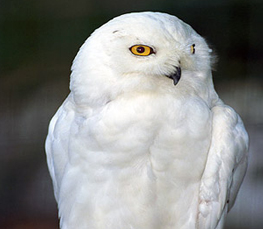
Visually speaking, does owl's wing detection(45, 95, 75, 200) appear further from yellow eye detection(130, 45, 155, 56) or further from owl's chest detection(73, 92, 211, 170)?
yellow eye detection(130, 45, 155, 56)

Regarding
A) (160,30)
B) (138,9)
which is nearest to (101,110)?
(160,30)

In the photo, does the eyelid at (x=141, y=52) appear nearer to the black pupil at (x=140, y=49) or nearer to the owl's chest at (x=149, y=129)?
the black pupil at (x=140, y=49)

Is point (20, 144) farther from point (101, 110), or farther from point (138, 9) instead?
point (101, 110)

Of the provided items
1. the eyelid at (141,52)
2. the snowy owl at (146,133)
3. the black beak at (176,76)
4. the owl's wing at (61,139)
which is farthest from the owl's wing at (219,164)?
the owl's wing at (61,139)

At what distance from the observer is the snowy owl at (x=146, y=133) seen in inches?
69.6

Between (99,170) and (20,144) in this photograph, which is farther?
(20,144)

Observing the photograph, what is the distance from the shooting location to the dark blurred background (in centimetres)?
315

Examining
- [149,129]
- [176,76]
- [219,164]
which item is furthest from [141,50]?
[219,164]

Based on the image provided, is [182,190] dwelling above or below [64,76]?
above

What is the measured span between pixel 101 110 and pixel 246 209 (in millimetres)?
1681

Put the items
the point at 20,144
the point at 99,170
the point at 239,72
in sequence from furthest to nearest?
the point at 20,144 → the point at 239,72 → the point at 99,170

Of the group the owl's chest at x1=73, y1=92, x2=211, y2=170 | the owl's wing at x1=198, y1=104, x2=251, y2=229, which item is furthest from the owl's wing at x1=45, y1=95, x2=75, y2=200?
the owl's wing at x1=198, y1=104, x2=251, y2=229

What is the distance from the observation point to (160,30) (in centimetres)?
173

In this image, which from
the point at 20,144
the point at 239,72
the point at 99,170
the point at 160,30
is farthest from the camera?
the point at 20,144
